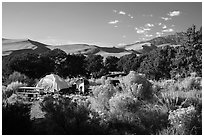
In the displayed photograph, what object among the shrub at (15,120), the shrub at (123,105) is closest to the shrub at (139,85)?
the shrub at (123,105)

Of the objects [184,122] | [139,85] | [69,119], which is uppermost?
[139,85]

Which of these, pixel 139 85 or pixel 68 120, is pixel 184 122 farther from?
pixel 68 120

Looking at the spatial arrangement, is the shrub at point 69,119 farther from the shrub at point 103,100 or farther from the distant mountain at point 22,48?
the distant mountain at point 22,48

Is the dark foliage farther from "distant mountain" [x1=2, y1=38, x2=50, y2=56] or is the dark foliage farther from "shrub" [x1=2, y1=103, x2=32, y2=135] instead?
"distant mountain" [x1=2, y1=38, x2=50, y2=56]

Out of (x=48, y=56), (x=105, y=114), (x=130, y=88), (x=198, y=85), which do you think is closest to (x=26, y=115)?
(x=105, y=114)

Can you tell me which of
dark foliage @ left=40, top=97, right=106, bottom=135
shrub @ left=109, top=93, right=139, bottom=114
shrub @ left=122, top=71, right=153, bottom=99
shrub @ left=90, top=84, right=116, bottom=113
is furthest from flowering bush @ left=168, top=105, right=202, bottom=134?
shrub @ left=122, top=71, right=153, bottom=99

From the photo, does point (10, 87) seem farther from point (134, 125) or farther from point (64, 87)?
point (134, 125)

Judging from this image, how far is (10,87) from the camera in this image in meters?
13.5

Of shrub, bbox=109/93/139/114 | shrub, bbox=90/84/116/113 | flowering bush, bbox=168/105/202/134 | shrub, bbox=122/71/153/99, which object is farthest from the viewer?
shrub, bbox=122/71/153/99

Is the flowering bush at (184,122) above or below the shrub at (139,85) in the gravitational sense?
below

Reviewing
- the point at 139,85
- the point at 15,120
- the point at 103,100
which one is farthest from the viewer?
the point at 139,85

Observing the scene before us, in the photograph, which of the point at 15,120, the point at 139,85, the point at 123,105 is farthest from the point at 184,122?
the point at 15,120

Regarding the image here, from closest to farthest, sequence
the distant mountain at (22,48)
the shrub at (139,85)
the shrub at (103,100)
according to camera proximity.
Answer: the shrub at (103,100) → the shrub at (139,85) → the distant mountain at (22,48)

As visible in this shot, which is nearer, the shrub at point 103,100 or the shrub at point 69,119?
the shrub at point 69,119
